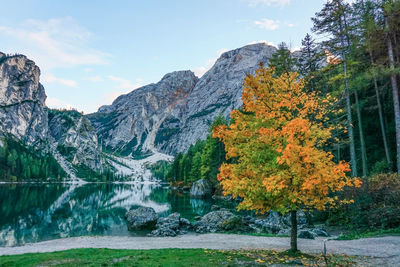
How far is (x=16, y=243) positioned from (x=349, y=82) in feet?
107

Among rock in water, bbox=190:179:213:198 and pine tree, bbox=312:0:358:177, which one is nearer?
pine tree, bbox=312:0:358:177

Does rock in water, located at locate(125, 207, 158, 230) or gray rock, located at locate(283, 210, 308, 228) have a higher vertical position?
gray rock, located at locate(283, 210, 308, 228)

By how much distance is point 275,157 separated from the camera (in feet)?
33.2

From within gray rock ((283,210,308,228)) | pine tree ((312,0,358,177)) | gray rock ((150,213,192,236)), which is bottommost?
gray rock ((150,213,192,236))

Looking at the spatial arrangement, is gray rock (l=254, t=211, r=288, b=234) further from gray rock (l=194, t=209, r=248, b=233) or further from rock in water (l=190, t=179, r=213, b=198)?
rock in water (l=190, t=179, r=213, b=198)

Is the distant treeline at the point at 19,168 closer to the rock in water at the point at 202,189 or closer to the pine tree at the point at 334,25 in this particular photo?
the rock in water at the point at 202,189

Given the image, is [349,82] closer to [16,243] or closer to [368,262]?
[368,262]

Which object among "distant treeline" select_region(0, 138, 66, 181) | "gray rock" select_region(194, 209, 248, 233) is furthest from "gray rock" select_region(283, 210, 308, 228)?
"distant treeline" select_region(0, 138, 66, 181)

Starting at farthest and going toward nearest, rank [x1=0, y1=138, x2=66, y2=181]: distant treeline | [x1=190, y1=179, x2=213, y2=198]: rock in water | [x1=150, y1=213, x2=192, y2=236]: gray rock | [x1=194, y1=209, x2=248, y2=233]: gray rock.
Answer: [x1=0, y1=138, x2=66, y2=181]: distant treeline
[x1=190, y1=179, x2=213, y2=198]: rock in water
[x1=194, y1=209, x2=248, y2=233]: gray rock
[x1=150, y1=213, x2=192, y2=236]: gray rock

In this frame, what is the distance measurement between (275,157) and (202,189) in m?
53.5

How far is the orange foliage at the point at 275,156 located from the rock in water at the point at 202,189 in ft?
170

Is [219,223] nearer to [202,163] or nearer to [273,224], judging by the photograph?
[273,224]

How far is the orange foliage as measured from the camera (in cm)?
934

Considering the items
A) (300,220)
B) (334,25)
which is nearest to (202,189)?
(300,220)
